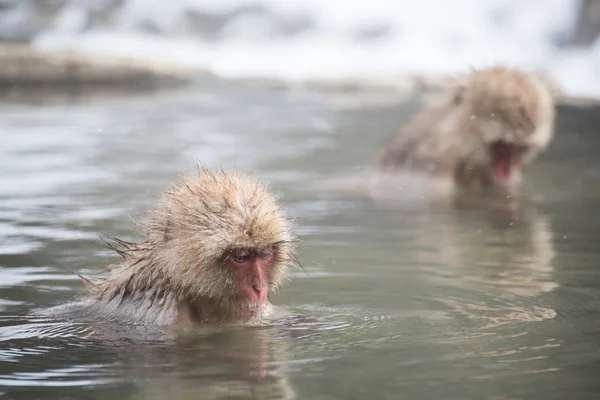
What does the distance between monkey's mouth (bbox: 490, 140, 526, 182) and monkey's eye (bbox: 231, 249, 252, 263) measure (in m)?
4.45

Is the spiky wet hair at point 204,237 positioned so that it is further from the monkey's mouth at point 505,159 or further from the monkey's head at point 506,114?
the monkey's mouth at point 505,159

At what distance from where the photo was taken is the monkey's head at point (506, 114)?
859 centimetres

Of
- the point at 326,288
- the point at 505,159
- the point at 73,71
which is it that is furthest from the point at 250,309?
the point at 73,71

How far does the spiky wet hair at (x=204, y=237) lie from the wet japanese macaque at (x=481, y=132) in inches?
160

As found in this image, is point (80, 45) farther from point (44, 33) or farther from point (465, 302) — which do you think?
point (465, 302)

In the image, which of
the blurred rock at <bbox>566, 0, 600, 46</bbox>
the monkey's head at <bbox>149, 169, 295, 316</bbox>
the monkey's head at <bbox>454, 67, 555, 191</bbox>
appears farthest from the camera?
the blurred rock at <bbox>566, 0, 600, 46</bbox>

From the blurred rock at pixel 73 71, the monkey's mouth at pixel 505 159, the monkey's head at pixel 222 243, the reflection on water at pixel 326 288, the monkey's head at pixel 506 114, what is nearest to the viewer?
the reflection on water at pixel 326 288

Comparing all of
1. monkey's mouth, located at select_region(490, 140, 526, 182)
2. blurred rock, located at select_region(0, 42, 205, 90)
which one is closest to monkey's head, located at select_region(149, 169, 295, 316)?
monkey's mouth, located at select_region(490, 140, 526, 182)

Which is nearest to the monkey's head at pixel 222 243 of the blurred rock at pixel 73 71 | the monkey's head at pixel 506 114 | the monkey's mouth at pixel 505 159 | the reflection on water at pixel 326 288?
the reflection on water at pixel 326 288

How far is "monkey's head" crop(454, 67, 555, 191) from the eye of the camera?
28.2 ft

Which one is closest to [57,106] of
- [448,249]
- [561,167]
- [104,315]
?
[561,167]

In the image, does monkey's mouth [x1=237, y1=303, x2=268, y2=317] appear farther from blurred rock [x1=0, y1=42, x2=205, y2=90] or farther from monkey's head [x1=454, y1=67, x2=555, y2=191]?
blurred rock [x1=0, y1=42, x2=205, y2=90]

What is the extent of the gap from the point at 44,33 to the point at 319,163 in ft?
25.2

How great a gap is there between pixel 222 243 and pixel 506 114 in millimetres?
4485
